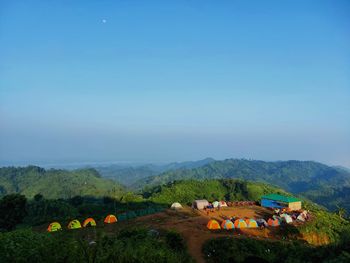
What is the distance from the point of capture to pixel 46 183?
163 metres

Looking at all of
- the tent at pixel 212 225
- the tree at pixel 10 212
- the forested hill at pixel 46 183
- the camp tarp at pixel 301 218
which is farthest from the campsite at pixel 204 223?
the forested hill at pixel 46 183

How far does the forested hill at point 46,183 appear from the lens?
487 feet

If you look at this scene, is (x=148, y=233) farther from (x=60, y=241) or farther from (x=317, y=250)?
(x=60, y=241)

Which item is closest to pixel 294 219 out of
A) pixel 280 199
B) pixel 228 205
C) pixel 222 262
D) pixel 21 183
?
pixel 280 199

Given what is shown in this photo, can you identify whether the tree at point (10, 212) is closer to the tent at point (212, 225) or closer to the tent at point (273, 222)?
the tent at point (212, 225)

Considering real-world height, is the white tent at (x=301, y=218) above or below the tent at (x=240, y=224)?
below

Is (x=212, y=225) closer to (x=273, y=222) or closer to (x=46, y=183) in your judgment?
(x=273, y=222)

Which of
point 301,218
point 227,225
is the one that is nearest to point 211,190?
point 301,218

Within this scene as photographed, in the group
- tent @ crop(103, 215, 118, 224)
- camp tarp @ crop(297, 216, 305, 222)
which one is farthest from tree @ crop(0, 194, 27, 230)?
camp tarp @ crop(297, 216, 305, 222)

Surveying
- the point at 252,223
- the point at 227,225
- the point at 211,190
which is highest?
the point at 227,225

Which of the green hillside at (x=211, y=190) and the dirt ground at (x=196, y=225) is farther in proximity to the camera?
the green hillside at (x=211, y=190)

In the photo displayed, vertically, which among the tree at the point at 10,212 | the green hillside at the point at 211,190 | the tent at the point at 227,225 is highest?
the tent at the point at 227,225

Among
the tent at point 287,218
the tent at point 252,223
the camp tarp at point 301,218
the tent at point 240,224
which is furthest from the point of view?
the camp tarp at point 301,218

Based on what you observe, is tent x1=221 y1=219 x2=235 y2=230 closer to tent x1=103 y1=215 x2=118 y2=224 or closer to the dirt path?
the dirt path
